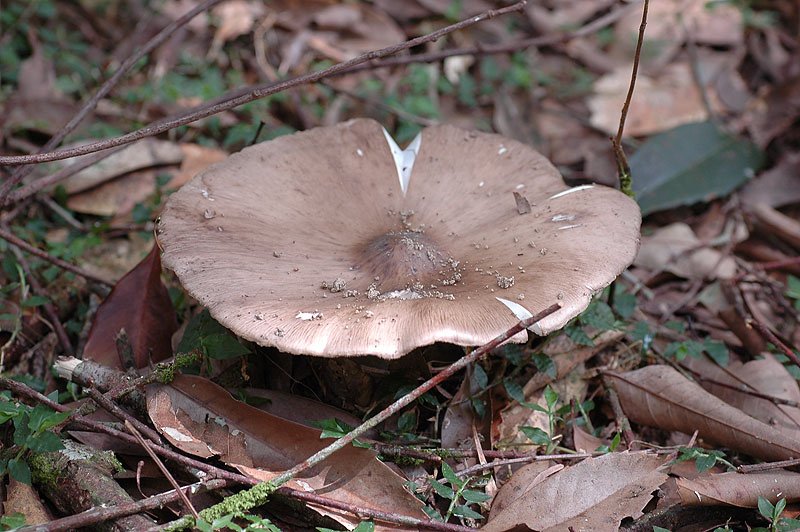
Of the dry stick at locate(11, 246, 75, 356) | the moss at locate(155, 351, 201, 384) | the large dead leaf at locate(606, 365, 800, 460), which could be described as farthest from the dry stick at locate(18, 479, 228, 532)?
the large dead leaf at locate(606, 365, 800, 460)

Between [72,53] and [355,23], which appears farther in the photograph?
[355,23]

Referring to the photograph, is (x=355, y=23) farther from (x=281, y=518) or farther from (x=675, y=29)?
(x=281, y=518)

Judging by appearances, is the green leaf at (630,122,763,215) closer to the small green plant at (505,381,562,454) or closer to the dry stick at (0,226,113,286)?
the small green plant at (505,381,562,454)

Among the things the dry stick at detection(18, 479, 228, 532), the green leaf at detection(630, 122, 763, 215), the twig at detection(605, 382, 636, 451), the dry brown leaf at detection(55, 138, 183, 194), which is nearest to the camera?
the dry stick at detection(18, 479, 228, 532)

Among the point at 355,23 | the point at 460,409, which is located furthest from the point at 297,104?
the point at 460,409

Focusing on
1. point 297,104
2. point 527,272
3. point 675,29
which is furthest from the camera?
point 675,29

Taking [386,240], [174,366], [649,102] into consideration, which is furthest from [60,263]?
[649,102]
